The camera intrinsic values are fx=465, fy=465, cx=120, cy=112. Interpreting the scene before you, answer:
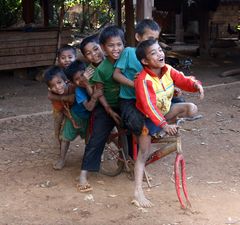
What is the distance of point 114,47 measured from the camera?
3844 mm

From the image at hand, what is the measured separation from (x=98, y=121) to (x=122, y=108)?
0.35m

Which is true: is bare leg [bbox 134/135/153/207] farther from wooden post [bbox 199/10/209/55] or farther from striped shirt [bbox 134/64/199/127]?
wooden post [bbox 199/10/209/55]

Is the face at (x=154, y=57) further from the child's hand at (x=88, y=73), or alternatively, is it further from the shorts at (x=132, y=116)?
the child's hand at (x=88, y=73)

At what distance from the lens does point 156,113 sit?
3.46m

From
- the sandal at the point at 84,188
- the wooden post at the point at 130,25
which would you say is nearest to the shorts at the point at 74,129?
the sandal at the point at 84,188

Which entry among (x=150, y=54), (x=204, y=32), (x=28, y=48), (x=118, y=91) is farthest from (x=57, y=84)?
(x=204, y=32)

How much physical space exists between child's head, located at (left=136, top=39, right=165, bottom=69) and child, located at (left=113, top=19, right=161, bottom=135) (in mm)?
227

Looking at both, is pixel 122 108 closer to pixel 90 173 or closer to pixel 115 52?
pixel 115 52

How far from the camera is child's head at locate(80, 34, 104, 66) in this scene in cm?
403

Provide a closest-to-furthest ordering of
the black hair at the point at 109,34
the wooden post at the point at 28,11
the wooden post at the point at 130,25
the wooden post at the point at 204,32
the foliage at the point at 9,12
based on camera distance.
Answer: the black hair at the point at 109,34 < the wooden post at the point at 130,25 < the wooden post at the point at 28,11 < the wooden post at the point at 204,32 < the foliage at the point at 9,12

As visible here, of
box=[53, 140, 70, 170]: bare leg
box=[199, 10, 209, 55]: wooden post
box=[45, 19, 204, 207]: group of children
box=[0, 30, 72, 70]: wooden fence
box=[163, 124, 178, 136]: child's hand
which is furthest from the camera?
box=[199, 10, 209, 55]: wooden post

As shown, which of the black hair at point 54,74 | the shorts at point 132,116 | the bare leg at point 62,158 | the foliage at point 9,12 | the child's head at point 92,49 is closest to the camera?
the shorts at point 132,116

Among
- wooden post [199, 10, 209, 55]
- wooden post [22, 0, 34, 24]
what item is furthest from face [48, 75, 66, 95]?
wooden post [199, 10, 209, 55]

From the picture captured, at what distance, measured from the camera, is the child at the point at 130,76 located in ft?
12.2
